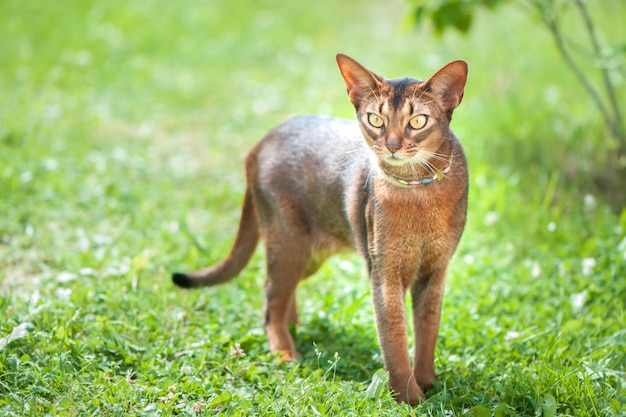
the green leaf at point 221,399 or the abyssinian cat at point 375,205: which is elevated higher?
the abyssinian cat at point 375,205

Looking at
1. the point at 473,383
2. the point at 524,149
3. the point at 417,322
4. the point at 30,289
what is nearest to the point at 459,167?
the point at 417,322

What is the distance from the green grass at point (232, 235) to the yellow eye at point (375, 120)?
1097 millimetres

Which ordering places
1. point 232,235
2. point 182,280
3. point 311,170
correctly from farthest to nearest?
1. point 232,235
2. point 182,280
3. point 311,170

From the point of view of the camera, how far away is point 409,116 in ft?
10.9

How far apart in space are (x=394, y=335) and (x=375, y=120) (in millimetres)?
976

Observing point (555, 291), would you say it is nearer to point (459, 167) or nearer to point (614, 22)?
point (459, 167)

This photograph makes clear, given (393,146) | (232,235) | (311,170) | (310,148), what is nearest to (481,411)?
(393,146)

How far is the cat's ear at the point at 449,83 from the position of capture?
10.8ft

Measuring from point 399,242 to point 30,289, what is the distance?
2070mm

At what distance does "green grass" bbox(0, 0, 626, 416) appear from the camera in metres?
3.42

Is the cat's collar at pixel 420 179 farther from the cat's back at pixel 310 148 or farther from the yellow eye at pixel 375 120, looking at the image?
the cat's back at pixel 310 148

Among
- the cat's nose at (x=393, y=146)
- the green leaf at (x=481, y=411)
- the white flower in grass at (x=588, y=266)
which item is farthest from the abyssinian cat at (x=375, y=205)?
the white flower in grass at (x=588, y=266)

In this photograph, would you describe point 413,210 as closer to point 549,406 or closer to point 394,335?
point 394,335

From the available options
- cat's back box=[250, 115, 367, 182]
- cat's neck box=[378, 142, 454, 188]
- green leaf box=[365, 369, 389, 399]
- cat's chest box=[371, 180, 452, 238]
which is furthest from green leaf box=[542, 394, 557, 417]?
cat's back box=[250, 115, 367, 182]
